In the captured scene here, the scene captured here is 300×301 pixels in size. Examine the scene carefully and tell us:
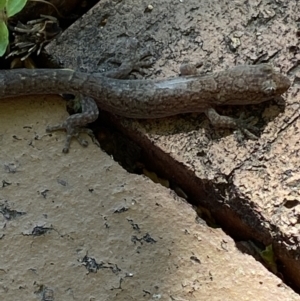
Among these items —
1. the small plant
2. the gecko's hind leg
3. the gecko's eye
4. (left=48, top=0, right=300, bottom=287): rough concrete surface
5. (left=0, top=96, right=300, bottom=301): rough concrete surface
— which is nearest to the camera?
(left=0, top=96, right=300, bottom=301): rough concrete surface

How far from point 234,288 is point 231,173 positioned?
0.57 meters

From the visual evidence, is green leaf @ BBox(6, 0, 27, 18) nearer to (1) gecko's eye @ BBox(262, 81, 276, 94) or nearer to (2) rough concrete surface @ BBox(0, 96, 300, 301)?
(2) rough concrete surface @ BBox(0, 96, 300, 301)

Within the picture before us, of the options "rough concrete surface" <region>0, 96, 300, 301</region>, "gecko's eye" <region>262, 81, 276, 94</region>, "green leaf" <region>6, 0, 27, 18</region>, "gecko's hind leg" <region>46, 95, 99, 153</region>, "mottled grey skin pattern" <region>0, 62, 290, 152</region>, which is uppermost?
"green leaf" <region>6, 0, 27, 18</region>

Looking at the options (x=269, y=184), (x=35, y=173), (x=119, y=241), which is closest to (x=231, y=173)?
(x=269, y=184)

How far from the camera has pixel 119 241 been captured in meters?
2.71

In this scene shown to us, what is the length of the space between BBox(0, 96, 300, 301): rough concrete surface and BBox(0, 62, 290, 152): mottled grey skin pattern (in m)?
0.26

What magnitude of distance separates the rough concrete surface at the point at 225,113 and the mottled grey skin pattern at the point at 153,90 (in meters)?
0.08

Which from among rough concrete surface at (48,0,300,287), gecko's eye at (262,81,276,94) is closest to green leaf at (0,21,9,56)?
rough concrete surface at (48,0,300,287)

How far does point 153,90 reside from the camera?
3.06 meters

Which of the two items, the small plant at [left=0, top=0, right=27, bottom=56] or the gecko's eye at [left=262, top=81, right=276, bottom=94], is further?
the small plant at [left=0, top=0, right=27, bottom=56]

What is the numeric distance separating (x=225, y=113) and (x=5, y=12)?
1.29 m

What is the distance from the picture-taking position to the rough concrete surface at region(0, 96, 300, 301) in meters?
2.57

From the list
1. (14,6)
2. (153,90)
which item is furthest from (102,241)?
(14,6)

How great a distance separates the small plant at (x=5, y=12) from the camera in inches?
118
